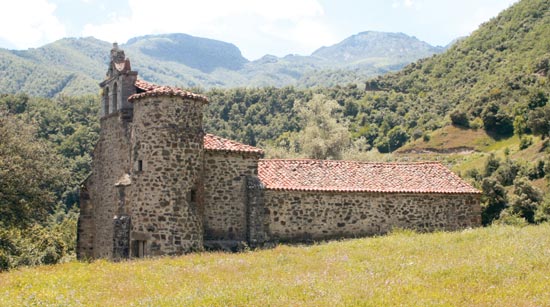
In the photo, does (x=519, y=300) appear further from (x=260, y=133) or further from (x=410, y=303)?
(x=260, y=133)

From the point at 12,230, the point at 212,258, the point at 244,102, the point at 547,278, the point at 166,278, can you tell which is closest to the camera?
the point at 547,278

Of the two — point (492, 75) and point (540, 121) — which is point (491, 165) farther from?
point (492, 75)

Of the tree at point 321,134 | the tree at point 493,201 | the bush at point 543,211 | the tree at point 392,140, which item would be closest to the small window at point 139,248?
the tree at point 493,201

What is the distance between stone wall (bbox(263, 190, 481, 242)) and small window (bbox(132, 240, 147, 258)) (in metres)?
5.28

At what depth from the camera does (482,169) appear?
191ft

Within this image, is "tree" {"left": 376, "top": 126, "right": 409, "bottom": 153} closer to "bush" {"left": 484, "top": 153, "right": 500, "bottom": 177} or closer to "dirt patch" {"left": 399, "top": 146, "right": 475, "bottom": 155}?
"dirt patch" {"left": 399, "top": 146, "right": 475, "bottom": 155}

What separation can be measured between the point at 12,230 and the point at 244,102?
66.1 m

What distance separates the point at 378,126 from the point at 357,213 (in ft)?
217

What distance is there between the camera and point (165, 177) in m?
21.8

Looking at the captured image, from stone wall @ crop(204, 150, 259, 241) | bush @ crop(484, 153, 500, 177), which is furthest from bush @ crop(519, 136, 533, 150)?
stone wall @ crop(204, 150, 259, 241)

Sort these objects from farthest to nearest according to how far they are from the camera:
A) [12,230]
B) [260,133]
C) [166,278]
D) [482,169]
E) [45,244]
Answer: [260,133], [482,169], [45,244], [12,230], [166,278]

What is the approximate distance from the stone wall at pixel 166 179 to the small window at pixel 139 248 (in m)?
0.04

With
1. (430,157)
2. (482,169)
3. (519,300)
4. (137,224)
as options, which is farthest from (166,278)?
(430,157)

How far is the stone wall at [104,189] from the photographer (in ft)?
82.6
